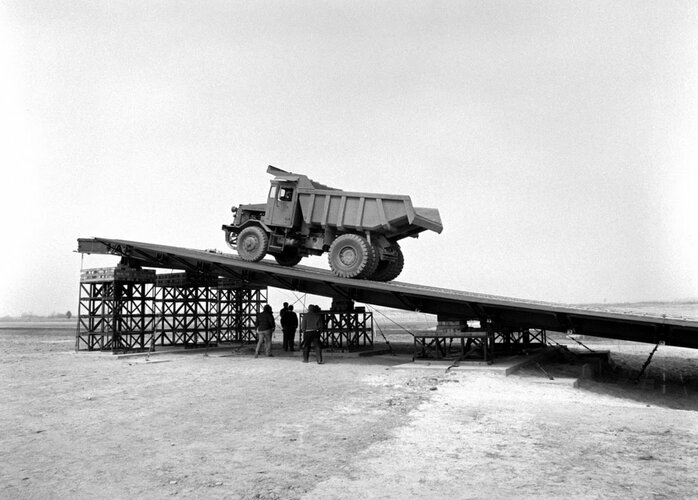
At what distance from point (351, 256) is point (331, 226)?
54.1 inches

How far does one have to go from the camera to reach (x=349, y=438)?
309 inches

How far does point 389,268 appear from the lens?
742 inches

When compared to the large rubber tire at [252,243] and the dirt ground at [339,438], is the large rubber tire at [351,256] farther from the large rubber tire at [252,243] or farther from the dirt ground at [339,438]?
the dirt ground at [339,438]

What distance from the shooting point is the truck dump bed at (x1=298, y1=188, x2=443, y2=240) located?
17.2 meters

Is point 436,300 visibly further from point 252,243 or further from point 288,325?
point 288,325

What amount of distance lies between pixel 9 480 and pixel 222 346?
1933cm

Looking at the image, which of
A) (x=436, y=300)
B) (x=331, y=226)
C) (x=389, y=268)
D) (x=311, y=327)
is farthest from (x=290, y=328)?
(x=436, y=300)

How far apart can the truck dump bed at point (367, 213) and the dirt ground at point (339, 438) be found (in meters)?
5.18

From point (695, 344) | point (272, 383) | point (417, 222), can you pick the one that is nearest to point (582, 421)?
point (272, 383)

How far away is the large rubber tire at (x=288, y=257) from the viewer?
2036 cm

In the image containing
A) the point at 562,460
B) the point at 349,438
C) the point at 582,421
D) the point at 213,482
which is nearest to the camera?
the point at 213,482

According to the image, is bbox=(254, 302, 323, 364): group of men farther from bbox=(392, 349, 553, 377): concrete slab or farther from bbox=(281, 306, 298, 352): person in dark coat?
bbox=(392, 349, 553, 377): concrete slab

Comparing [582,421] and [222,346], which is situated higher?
[582,421]

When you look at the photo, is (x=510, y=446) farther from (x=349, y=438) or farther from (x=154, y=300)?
(x=154, y=300)
